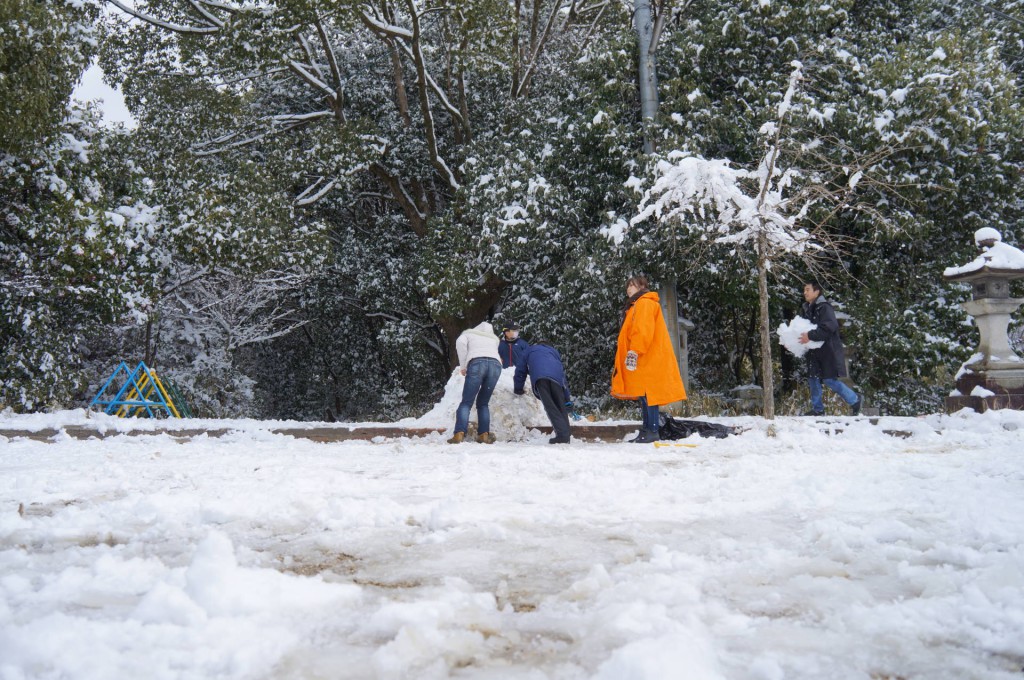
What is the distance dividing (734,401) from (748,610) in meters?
14.8

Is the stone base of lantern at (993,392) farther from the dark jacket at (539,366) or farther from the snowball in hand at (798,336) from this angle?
the dark jacket at (539,366)

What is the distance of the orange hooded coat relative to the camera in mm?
8102

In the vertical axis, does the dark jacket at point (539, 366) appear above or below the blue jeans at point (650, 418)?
above

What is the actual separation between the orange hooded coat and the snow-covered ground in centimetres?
287

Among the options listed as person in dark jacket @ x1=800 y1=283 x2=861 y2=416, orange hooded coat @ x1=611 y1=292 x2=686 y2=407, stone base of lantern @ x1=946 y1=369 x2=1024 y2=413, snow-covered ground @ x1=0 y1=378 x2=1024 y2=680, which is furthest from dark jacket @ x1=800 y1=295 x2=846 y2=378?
snow-covered ground @ x1=0 y1=378 x2=1024 y2=680

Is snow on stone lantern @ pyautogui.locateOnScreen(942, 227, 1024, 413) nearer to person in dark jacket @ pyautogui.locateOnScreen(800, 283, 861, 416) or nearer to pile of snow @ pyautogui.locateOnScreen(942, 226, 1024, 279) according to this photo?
pile of snow @ pyautogui.locateOnScreen(942, 226, 1024, 279)

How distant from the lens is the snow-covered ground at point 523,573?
1.98m

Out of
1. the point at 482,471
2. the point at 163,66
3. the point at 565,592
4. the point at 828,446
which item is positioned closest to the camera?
the point at 565,592

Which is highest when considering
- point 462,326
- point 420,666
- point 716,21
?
point 716,21

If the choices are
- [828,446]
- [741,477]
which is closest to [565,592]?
[741,477]

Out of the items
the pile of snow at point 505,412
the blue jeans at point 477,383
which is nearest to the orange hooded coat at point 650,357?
the blue jeans at point 477,383

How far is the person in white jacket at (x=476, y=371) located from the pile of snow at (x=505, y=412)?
1037 mm

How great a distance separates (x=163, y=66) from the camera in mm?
18094

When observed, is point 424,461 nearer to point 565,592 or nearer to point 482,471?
point 482,471
